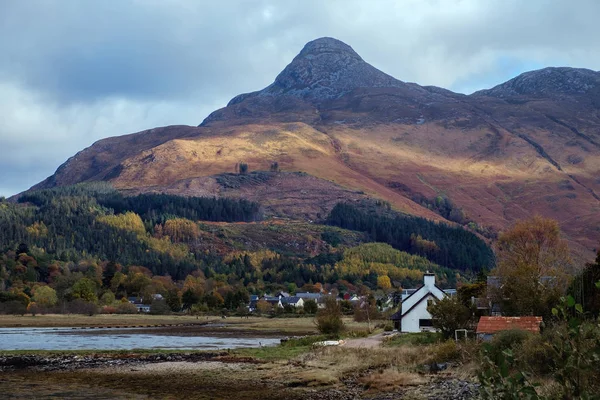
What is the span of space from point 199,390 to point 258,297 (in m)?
147

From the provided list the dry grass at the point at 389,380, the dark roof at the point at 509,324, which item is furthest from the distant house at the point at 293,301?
the dry grass at the point at 389,380

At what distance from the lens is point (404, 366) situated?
126ft

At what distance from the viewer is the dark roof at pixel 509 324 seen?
39281 millimetres

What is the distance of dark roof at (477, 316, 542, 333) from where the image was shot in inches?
1547

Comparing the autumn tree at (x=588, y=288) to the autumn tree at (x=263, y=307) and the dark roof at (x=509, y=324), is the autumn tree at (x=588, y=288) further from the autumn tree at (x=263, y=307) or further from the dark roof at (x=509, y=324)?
the autumn tree at (x=263, y=307)

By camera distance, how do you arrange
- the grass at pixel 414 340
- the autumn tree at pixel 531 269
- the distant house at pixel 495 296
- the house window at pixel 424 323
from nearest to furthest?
the autumn tree at pixel 531 269 < the grass at pixel 414 340 < the distant house at pixel 495 296 < the house window at pixel 424 323

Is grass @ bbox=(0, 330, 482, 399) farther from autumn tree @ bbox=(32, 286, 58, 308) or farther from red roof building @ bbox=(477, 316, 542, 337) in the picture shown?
autumn tree @ bbox=(32, 286, 58, 308)

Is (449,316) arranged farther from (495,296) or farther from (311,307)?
(311,307)

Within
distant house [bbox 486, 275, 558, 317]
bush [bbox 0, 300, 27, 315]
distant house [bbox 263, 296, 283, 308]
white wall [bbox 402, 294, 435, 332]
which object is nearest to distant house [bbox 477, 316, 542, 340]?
distant house [bbox 486, 275, 558, 317]

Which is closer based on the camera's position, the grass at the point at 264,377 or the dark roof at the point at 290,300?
the grass at the point at 264,377

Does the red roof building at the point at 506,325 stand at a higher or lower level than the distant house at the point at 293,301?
higher

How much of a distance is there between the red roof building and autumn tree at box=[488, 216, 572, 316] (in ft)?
16.5

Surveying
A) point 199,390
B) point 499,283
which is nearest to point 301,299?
point 499,283

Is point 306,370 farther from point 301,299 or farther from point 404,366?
point 301,299
